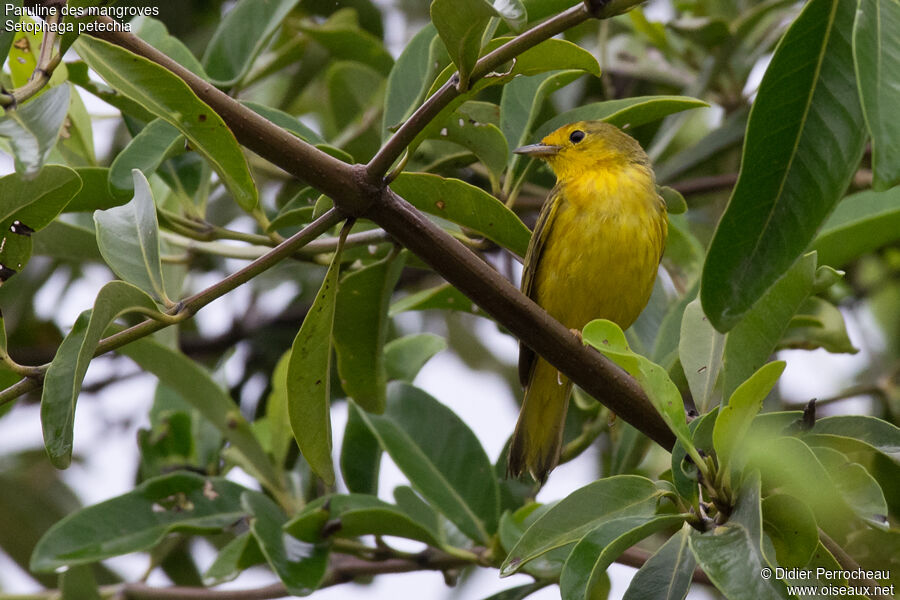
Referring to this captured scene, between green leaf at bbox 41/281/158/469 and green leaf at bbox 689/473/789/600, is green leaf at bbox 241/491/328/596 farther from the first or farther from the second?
green leaf at bbox 689/473/789/600

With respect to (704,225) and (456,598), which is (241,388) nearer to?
(456,598)

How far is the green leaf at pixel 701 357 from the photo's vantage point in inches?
95.5

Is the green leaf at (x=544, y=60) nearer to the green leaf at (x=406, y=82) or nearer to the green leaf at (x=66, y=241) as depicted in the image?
the green leaf at (x=406, y=82)

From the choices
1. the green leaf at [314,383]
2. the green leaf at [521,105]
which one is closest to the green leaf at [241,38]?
the green leaf at [521,105]

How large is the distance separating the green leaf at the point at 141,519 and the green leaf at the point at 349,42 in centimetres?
187

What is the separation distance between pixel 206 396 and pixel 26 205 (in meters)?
1.37

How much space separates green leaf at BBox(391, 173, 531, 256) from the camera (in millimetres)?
2527

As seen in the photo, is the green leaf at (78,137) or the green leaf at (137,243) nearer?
the green leaf at (137,243)

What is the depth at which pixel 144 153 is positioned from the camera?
2377 millimetres

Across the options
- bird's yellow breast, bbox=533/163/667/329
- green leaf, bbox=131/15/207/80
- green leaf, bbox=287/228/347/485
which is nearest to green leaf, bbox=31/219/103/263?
green leaf, bbox=131/15/207/80

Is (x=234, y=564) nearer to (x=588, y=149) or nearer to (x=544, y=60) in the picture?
(x=544, y=60)

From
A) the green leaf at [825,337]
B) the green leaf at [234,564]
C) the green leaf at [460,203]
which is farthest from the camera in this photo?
the green leaf at [825,337]

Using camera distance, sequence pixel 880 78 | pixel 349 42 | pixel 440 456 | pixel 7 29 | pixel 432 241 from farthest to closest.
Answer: pixel 349 42, pixel 440 456, pixel 432 241, pixel 7 29, pixel 880 78

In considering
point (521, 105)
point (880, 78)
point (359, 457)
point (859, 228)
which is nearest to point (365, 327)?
point (359, 457)
